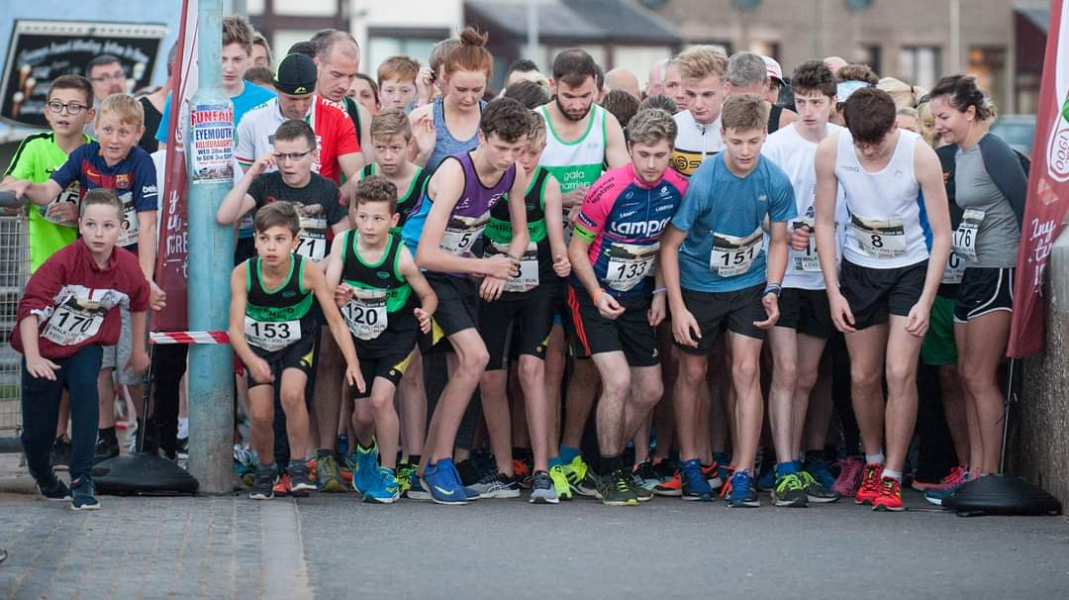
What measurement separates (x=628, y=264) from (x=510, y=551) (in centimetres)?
221

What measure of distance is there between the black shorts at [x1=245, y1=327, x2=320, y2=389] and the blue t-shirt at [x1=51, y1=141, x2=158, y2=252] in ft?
3.76

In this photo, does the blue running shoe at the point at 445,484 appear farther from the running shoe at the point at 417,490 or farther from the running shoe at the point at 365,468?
the running shoe at the point at 365,468

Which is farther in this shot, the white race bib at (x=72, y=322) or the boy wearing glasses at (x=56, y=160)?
the boy wearing glasses at (x=56, y=160)

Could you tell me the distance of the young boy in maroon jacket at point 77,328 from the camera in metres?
8.39

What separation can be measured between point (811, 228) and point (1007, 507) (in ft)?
5.70

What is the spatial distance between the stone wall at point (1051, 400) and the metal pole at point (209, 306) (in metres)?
3.99

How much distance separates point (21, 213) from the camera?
9.62 metres

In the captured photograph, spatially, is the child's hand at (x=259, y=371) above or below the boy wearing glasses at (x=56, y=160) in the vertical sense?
below

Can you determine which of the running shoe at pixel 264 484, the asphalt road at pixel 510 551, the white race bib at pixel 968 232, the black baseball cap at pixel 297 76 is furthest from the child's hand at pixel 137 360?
the white race bib at pixel 968 232

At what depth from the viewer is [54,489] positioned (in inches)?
345

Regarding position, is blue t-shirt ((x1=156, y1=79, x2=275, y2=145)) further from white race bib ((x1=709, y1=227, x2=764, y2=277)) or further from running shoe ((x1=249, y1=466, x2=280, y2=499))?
white race bib ((x1=709, y1=227, x2=764, y2=277))

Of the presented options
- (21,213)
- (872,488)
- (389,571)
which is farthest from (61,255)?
(872,488)

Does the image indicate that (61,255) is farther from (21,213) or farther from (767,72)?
(767,72)

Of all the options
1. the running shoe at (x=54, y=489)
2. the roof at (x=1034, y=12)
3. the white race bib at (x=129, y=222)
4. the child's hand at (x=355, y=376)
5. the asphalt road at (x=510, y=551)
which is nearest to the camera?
the asphalt road at (x=510, y=551)
